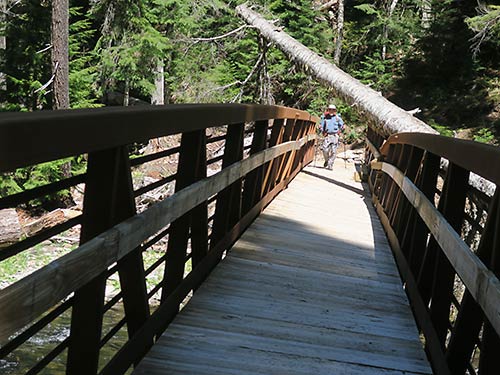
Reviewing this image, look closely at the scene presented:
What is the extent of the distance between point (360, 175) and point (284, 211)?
6798 millimetres

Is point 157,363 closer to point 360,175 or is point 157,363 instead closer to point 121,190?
point 121,190

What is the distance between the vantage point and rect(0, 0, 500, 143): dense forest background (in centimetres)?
1812

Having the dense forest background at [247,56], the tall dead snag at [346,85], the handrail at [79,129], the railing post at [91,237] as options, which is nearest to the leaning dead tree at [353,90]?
the tall dead snag at [346,85]

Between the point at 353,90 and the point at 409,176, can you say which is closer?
the point at 409,176

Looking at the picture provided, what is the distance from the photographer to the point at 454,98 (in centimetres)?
2033

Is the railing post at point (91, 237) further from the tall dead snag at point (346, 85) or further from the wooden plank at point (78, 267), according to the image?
the tall dead snag at point (346, 85)

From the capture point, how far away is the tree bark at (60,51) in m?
16.4

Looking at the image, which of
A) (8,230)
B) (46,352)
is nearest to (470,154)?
(46,352)

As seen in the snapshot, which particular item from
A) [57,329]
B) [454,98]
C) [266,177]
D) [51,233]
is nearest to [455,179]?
[51,233]

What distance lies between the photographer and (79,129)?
2.01 meters

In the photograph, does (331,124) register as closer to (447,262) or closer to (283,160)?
(283,160)

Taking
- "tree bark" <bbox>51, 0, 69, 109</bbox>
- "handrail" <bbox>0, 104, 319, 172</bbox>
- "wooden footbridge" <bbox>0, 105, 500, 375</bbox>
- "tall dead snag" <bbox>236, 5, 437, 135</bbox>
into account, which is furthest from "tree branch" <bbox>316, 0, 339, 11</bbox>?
"handrail" <bbox>0, 104, 319, 172</bbox>

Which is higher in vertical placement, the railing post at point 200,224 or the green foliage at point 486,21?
the green foliage at point 486,21

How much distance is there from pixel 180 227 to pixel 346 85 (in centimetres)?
1100
